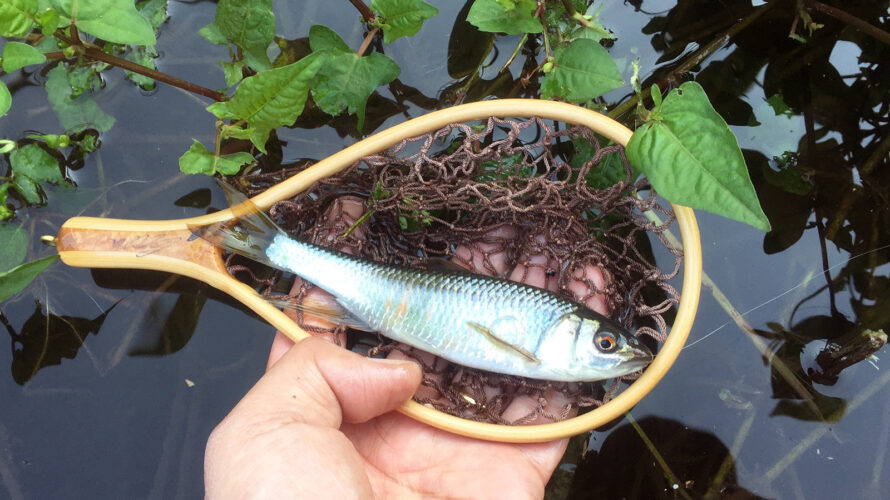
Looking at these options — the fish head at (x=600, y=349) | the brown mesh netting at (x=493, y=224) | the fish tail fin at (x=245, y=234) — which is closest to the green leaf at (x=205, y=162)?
the fish tail fin at (x=245, y=234)

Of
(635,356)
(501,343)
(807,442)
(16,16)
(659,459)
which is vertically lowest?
(659,459)

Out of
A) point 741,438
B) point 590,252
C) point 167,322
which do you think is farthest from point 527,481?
point 167,322

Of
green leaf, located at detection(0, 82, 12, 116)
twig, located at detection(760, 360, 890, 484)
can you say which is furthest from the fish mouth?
green leaf, located at detection(0, 82, 12, 116)

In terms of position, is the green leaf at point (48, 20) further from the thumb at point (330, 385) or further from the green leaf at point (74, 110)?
the thumb at point (330, 385)

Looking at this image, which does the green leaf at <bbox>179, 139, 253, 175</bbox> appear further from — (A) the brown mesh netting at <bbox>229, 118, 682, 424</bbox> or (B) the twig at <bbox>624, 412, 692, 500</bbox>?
(B) the twig at <bbox>624, 412, 692, 500</bbox>

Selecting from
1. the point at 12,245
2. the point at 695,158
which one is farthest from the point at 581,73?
the point at 12,245

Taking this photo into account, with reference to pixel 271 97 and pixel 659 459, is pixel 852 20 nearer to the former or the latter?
pixel 659 459

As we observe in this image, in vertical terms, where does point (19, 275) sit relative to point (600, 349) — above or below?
below
